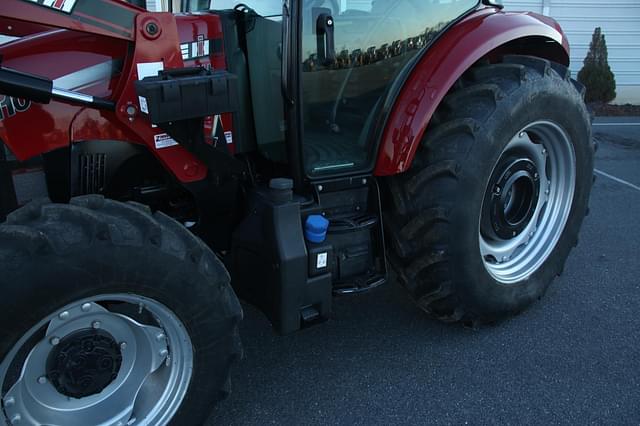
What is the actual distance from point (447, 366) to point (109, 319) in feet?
5.06

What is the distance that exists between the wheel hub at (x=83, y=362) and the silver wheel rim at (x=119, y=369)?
0.04 feet

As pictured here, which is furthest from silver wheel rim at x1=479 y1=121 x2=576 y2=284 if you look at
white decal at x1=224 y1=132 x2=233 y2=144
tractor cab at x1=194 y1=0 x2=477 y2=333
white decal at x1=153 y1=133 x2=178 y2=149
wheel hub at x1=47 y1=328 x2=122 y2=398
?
wheel hub at x1=47 y1=328 x2=122 y2=398

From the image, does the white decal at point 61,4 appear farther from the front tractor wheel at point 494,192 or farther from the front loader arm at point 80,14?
the front tractor wheel at point 494,192

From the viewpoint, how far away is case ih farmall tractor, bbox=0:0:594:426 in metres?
1.70

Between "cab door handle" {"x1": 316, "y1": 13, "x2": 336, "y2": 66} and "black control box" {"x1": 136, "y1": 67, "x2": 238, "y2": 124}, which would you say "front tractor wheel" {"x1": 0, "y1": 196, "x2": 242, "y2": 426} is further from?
"cab door handle" {"x1": 316, "y1": 13, "x2": 336, "y2": 66}

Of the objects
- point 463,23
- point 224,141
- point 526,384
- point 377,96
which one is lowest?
point 526,384

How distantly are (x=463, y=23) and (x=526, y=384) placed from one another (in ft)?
5.56

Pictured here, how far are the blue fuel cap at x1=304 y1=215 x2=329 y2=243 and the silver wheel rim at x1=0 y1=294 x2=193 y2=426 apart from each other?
67 centimetres

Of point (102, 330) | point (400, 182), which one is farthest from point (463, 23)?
point (102, 330)

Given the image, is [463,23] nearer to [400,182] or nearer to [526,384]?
[400,182]

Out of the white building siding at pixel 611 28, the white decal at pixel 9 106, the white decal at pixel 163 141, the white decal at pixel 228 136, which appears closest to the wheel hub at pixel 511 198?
the white decal at pixel 228 136

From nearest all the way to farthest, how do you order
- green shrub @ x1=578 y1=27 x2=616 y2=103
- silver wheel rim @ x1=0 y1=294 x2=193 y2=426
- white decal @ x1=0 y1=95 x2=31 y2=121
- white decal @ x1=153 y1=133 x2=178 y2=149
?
silver wheel rim @ x1=0 y1=294 x2=193 y2=426 < white decal @ x1=0 y1=95 x2=31 y2=121 < white decal @ x1=153 y1=133 x2=178 y2=149 < green shrub @ x1=578 y1=27 x2=616 y2=103

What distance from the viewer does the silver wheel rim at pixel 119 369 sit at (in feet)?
5.44

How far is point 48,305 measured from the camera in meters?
1.53
